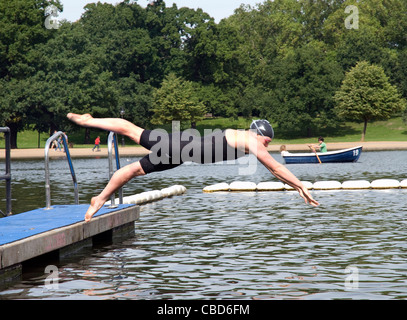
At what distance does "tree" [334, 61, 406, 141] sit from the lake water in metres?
61.4

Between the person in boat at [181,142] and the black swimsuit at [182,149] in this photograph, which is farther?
the black swimsuit at [182,149]

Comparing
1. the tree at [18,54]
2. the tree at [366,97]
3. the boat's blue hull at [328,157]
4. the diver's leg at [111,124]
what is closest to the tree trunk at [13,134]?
the tree at [18,54]

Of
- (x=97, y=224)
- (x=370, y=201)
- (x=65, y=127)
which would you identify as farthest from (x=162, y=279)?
(x=65, y=127)

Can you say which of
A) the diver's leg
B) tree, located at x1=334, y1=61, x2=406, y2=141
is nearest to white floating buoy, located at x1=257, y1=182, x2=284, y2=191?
the diver's leg

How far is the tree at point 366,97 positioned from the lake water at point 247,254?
201 feet

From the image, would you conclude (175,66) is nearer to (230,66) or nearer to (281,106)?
(230,66)

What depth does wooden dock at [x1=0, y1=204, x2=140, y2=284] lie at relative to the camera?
1018 centimetres

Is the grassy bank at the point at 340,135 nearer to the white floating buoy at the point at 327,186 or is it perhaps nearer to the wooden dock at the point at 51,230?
the white floating buoy at the point at 327,186

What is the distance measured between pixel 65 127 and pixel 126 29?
27029mm

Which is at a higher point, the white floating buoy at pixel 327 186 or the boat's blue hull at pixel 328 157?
the boat's blue hull at pixel 328 157

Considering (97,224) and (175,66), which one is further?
(175,66)

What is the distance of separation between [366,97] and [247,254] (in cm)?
7381

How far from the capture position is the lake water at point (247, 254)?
31.0 feet

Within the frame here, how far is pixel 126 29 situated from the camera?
328 feet
